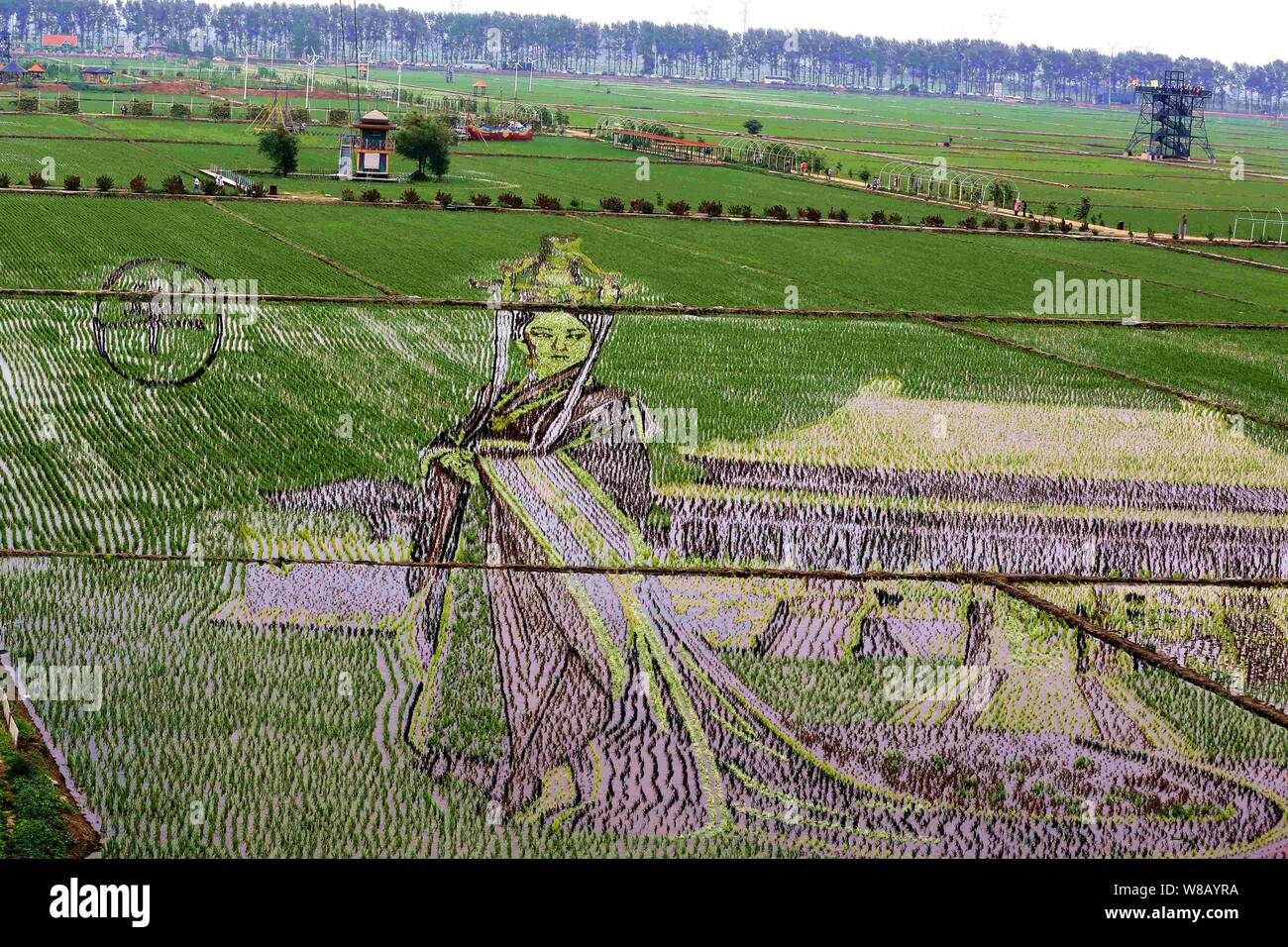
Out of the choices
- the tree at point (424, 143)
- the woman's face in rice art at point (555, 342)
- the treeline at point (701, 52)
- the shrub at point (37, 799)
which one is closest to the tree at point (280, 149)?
the tree at point (424, 143)

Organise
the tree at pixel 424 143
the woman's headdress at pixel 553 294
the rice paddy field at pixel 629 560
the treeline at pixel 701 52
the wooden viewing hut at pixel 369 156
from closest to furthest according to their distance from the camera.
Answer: the rice paddy field at pixel 629 560
the woman's headdress at pixel 553 294
the wooden viewing hut at pixel 369 156
the tree at pixel 424 143
the treeline at pixel 701 52

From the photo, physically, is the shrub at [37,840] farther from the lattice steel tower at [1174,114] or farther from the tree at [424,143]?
the lattice steel tower at [1174,114]

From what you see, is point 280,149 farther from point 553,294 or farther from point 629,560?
point 629,560

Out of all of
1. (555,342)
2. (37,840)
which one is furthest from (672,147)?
(37,840)

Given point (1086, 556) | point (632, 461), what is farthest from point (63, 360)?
point (1086, 556)

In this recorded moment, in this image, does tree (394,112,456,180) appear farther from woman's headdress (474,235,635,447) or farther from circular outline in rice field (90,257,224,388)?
circular outline in rice field (90,257,224,388)

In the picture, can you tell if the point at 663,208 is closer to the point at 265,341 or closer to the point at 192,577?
the point at 265,341
